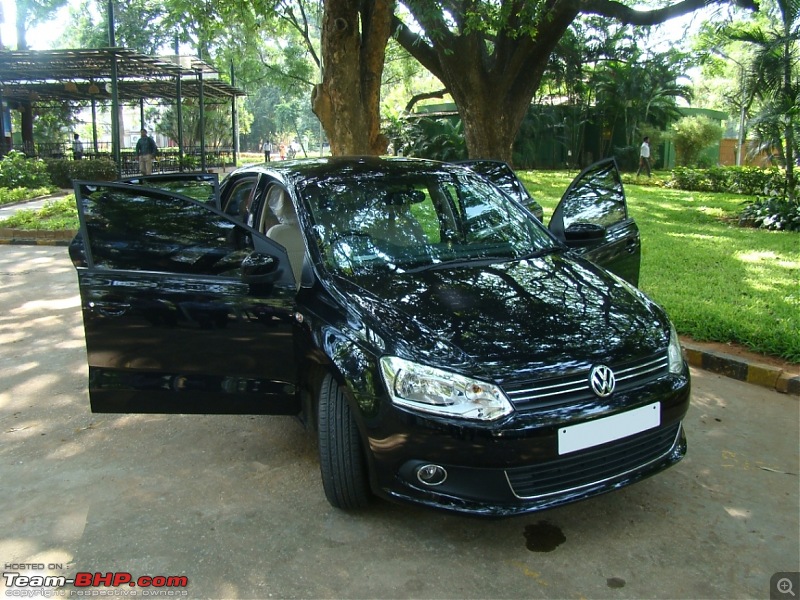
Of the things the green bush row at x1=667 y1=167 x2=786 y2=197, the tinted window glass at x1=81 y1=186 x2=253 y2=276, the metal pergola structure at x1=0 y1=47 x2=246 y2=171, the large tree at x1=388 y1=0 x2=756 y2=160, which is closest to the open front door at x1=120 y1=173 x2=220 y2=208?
the tinted window glass at x1=81 y1=186 x2=253 y2=276

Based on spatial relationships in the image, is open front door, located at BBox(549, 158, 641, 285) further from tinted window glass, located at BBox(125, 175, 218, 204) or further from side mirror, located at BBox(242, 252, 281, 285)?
tinted window glass, located at BBox(125, 175, 218, 204)

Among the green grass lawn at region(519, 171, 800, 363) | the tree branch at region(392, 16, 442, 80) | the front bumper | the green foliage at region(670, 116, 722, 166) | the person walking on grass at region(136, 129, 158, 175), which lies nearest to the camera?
the front bumper

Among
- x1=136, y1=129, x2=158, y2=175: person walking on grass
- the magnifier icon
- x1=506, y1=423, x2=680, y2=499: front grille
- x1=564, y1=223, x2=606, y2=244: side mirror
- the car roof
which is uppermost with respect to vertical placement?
x1=136, y1=129, x2=158, y2=175: person walking on grass

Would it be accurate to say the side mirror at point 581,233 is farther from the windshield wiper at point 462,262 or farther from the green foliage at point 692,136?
the green foliage at point 692,136

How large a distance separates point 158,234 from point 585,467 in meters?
2.40

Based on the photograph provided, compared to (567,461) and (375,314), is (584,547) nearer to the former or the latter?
(567,461)

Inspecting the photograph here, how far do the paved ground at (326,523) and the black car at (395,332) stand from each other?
0.28m

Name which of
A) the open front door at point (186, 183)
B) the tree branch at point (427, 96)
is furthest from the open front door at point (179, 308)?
the tree branch at point (427, 96)

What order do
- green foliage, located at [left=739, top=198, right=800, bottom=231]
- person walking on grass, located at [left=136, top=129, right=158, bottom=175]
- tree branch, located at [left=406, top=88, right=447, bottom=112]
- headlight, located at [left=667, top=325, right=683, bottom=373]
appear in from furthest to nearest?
1. tree branch, located at [left=406, top=88, right=447, bottom=112]
2. person walking on grass, located at [left=136, top=129, right=158, bottom=175]
3. green foliage, located at [left=739, top=198, right=800, bottom=231]
4. headlight, located at [left=667, top=325, right=683, bottom=373]

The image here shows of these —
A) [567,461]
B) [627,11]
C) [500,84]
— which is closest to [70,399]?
[567,461]

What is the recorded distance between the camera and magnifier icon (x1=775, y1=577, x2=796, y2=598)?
8.75ft

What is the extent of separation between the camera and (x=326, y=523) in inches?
124

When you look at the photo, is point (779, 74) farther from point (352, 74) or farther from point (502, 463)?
point (502, 463)

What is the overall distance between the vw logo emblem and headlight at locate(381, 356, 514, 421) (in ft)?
1.24
